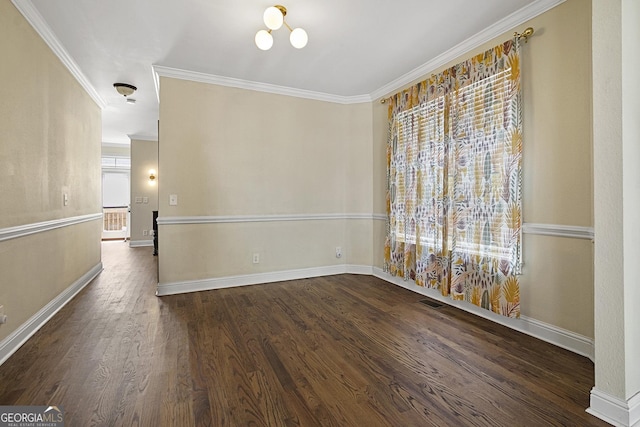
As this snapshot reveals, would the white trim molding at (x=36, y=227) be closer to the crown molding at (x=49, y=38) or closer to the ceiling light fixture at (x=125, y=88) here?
the crown molding at (x=49, y=38)

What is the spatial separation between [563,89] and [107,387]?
3644 millimetres

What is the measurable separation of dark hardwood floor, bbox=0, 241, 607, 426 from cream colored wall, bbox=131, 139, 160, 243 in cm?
473

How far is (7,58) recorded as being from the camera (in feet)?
7.14

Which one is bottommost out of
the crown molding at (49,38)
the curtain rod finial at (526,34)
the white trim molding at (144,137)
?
the curtain rod finial at (526,34)

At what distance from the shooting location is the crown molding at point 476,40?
238 centimetres

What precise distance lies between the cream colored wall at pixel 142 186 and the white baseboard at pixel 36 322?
151 inches

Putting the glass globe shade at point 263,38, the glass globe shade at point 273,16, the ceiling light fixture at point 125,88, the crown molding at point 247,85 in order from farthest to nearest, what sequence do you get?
the ceiling light fixture at point 125,88 < the crown molding at point 247,85 < the glass globe shade at point 263,38 < the glass globe shade at point 273,16

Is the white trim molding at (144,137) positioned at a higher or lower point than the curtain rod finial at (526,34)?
higher

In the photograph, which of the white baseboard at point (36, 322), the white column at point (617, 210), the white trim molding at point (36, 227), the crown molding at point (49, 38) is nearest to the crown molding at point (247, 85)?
the crown molding at point (49, 38)

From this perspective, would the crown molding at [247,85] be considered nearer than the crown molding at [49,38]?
No

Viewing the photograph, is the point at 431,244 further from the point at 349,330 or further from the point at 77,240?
the point at 77,240

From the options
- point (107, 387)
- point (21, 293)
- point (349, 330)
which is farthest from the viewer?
point (349, 330)

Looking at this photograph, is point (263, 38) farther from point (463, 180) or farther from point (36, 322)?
point (36, 322)

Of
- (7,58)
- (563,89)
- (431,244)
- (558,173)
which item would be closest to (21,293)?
(7,58)
